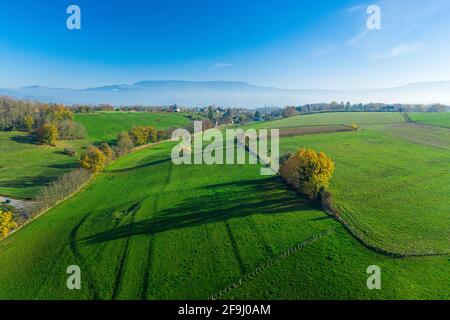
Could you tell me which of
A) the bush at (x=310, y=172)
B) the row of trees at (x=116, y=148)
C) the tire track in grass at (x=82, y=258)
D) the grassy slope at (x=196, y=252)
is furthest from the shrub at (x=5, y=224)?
the bush at (x=310, y=172)

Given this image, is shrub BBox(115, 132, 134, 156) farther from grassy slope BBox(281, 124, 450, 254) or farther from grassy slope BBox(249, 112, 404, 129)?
grassy slope BBox(249, 112, 404, 129)

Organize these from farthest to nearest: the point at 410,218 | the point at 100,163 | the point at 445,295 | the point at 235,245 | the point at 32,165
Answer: the point at 32,165
the point at 100,163
the point at 410,218
the point at 235,245
the point at 445,295

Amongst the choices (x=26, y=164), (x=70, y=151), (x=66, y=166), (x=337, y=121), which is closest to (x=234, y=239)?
(x=66, y=166)

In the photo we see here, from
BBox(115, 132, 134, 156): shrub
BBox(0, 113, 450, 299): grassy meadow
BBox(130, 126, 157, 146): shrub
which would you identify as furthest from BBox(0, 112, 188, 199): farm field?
BBox(130, 126, 157, 146): shrub

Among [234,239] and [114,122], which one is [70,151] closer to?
[114,122]

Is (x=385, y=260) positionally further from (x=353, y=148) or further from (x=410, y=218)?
(x=353, y=148)
